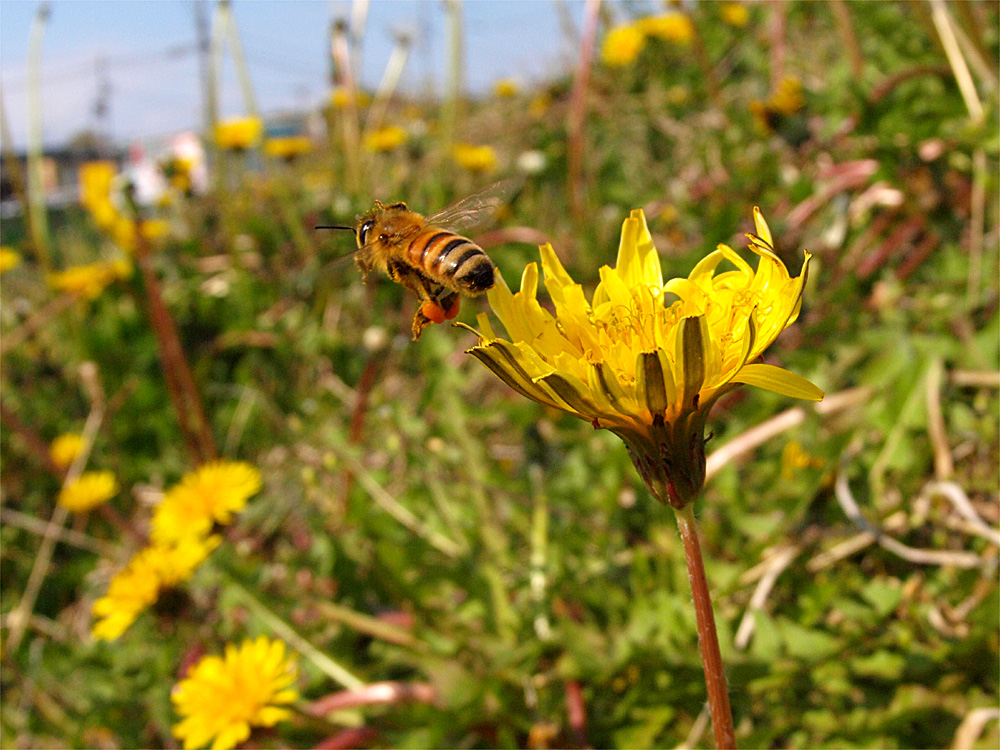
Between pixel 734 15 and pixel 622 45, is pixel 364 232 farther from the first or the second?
pixel 734 15

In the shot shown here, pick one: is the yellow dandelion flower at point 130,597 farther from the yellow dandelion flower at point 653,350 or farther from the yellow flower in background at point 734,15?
the yellow flower in background at point 734,15

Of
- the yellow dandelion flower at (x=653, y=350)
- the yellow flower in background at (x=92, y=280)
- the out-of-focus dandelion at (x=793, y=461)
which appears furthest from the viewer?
the yellow flower in background at (x=92, y=280)

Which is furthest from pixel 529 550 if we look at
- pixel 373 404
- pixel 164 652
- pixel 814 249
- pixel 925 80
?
pixel 925 80

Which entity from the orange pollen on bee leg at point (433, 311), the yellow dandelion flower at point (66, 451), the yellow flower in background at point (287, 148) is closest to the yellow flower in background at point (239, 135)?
the yellow flower in background at point (287, 148)

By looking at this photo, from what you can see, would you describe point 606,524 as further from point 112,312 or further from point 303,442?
point 112,312

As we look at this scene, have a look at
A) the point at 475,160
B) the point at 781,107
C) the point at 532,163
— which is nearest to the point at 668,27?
the point at 475,160
